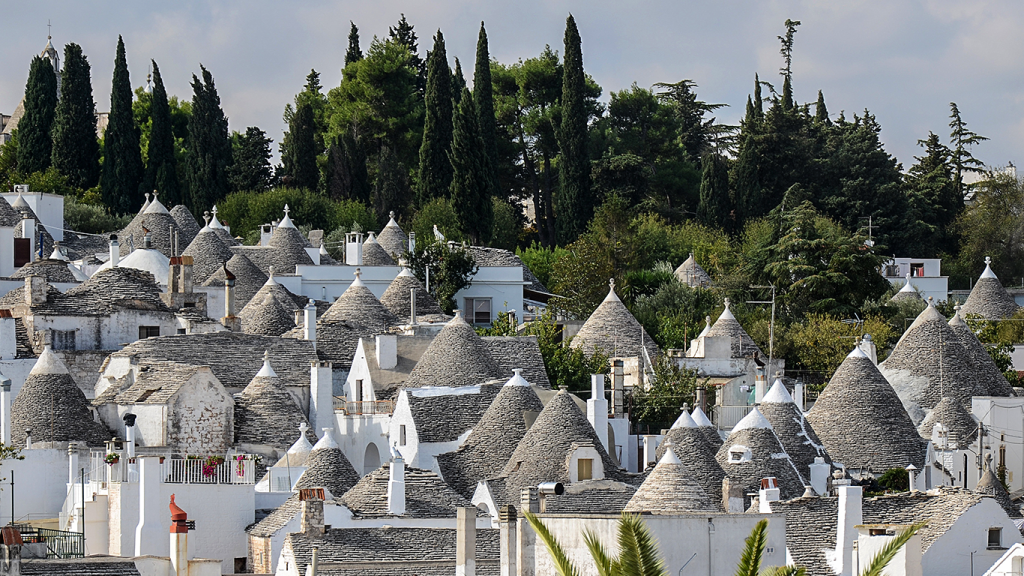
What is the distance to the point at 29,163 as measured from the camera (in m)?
75.7

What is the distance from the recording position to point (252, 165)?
265ft

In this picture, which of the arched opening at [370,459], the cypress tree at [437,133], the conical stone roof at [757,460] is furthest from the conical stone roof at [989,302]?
the conical stone roof at [757,460]

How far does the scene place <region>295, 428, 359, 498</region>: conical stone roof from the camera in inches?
1479

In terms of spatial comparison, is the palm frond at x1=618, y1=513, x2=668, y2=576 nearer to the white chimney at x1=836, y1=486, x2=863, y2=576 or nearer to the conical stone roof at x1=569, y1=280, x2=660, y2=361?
the white chimney at x1=836, y1=486, x2=863, y2=576

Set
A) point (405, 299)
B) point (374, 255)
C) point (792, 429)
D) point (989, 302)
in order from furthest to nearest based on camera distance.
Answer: point (989, 302)
point (374, 255)
point (405, 299)
point (792, 429)

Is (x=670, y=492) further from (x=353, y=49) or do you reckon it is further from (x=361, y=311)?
(x=353, y=49)

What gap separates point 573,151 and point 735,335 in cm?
2177

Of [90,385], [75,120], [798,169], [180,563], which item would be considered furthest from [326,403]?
[798,169]

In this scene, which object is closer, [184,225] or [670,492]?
[670,492]

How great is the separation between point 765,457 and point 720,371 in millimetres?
15898

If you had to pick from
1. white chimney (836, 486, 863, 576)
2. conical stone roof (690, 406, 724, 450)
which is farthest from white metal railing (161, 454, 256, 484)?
white chimney (836, 486, 863, 576)

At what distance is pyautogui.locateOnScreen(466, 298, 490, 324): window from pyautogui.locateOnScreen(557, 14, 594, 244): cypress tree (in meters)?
13.8

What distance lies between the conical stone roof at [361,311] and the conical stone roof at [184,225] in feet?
42.9

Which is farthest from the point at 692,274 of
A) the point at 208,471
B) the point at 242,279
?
the point at 208,471
